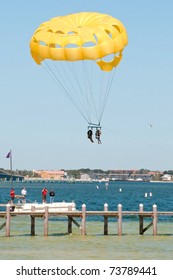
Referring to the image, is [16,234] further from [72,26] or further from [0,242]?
[72,26]

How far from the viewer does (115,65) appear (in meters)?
45.5

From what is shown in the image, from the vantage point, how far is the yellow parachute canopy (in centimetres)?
4166

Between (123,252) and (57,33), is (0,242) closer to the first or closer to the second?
(123,252)

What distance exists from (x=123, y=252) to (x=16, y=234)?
1032 cm

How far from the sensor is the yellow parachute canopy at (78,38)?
41.7 metres

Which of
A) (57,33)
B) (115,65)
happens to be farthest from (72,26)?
(115,65)

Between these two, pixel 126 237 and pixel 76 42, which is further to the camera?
pixel 126 237

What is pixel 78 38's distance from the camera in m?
41.5

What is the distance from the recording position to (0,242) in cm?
4356
